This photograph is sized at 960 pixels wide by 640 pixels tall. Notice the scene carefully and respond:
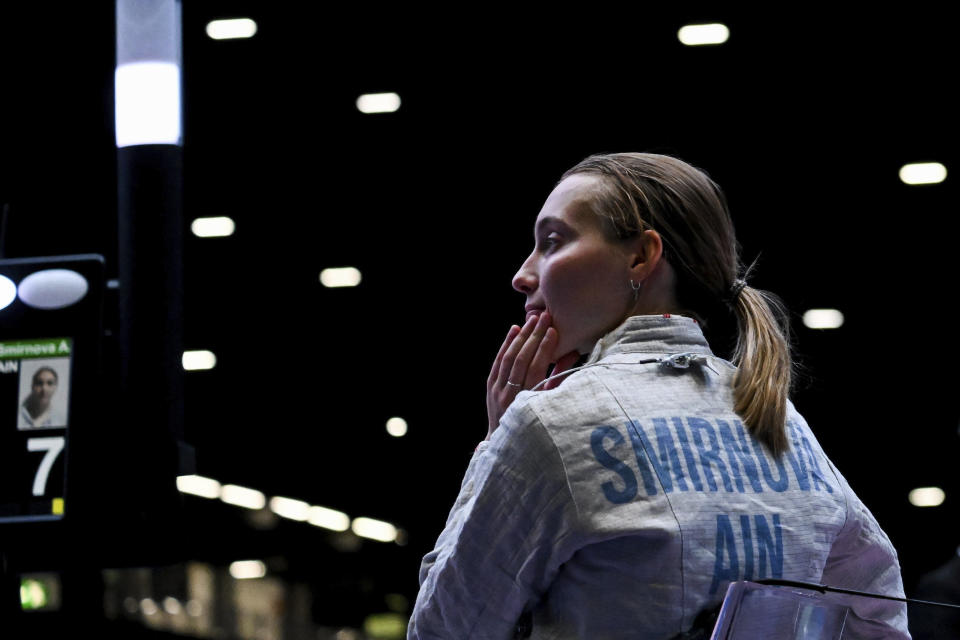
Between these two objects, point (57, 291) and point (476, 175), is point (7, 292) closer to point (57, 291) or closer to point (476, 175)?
point (57, 291)

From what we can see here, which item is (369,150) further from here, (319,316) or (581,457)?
(581,457)

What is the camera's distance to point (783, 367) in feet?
4.91

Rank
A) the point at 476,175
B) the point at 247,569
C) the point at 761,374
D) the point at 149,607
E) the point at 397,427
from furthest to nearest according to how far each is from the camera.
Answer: the point at 149,607 < the point at 247,569 < the point at 397,427 < the point at 476,175 < the point at 761,374

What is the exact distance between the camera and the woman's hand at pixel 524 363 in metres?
1.53

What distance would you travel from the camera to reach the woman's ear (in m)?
1.50

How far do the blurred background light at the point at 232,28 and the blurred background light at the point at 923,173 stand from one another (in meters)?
2.28

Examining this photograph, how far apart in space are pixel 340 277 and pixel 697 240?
13.5 feet

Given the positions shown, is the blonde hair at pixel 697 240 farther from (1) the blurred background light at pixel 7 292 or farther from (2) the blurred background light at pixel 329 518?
(2) the blurred background light at pixel 329 518

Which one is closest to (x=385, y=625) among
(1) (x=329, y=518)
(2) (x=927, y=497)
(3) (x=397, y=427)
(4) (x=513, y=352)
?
(1) (x=329, y=518)

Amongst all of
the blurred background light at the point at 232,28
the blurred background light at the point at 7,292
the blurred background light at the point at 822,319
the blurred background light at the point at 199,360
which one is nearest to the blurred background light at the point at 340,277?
the blurred background light at the point at 199,360

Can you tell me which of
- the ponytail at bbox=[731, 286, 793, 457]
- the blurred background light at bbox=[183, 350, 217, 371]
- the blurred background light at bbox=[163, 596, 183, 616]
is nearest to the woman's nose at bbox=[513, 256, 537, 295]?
the ponytail at bbox=[731, 286, 793, 457]

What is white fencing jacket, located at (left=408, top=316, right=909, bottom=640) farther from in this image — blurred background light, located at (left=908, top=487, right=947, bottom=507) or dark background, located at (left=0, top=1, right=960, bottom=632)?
blurred background light, located at (left=908, top=487, right=947, bottom=507)

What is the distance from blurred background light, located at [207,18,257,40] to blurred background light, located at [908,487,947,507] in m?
3.85

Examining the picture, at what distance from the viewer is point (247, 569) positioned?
13.4 meters
